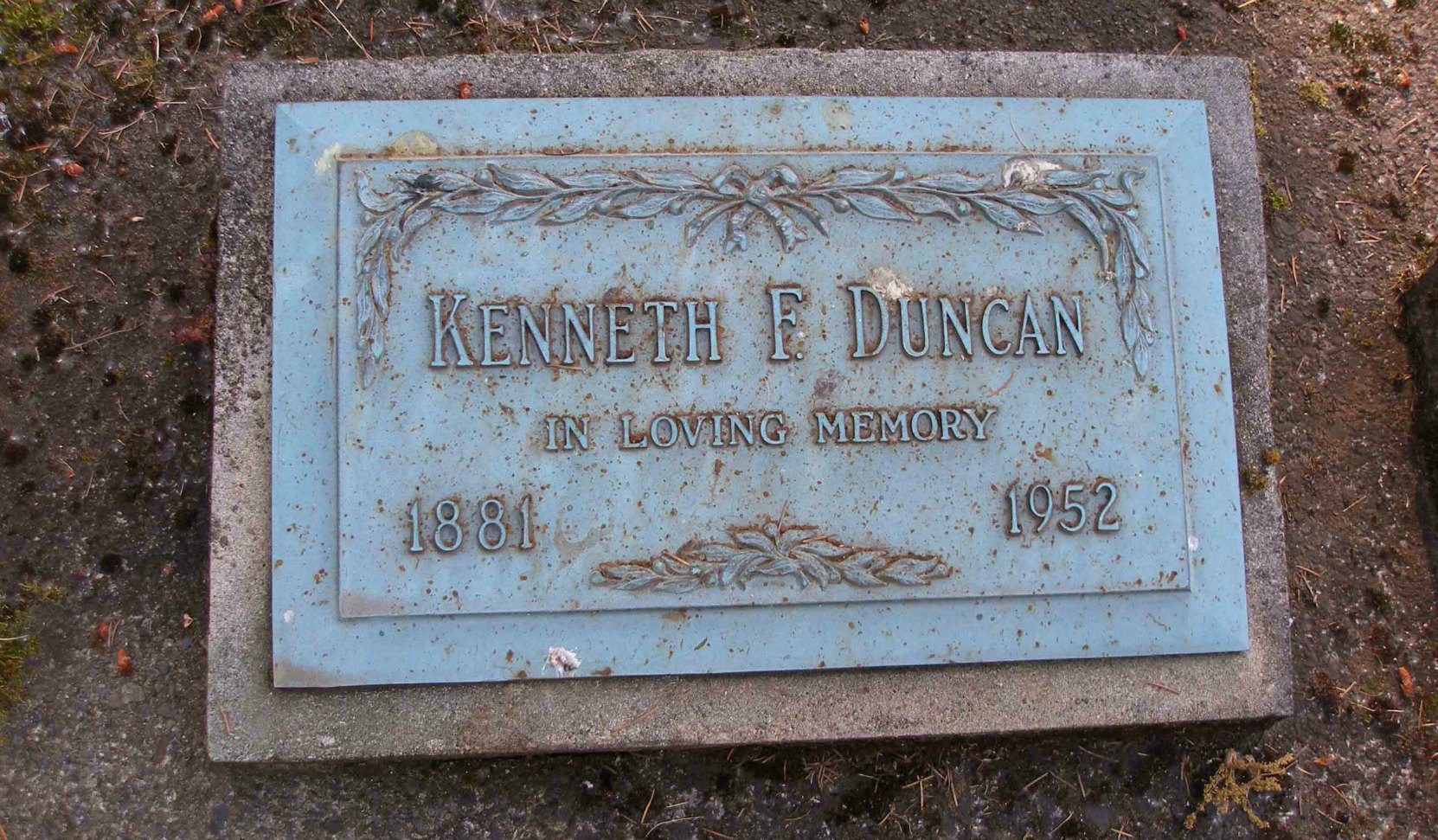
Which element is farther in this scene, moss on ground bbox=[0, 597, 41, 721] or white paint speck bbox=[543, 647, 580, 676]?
moss on ground bbox=[0, 597, 41, 721]

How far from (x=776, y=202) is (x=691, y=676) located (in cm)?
141

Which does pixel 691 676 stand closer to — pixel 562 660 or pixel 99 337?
pixel 562 660

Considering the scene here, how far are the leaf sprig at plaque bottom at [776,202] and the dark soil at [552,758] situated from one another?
2.21 feet

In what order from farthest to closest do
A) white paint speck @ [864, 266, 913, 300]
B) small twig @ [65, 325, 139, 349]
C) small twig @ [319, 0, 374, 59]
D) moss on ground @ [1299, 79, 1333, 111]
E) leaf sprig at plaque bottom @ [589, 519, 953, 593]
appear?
moss on ground @ [1299, 79, 1333, 111], small twig @ [319, 0, 374, 59], small twig @ [65, 325, 139, 349], white paint speck @ [864, 266, 913, 300], leaf sprig at plaque bottom @ [589, 519, 953, 593]

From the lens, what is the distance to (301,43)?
2.87 metres

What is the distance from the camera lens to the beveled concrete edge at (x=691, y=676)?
245 cm

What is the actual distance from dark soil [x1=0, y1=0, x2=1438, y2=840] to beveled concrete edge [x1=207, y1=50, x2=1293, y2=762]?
230mm

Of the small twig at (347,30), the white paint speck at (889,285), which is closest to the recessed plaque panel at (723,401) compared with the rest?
the white paint speck at (889,285)

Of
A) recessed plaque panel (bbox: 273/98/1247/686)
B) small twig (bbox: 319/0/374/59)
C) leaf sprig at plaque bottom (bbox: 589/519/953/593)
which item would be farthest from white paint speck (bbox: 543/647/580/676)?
small twig (bbox: 319/0/374/59)

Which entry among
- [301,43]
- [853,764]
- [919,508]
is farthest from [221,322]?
[853,764]

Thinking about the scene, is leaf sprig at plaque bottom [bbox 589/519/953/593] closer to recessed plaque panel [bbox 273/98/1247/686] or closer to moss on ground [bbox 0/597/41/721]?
recessed plaque panel [bbox 273/98/1247/686]

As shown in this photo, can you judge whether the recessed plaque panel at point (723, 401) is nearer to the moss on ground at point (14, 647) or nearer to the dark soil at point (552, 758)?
the dark soil at point (552, 758)

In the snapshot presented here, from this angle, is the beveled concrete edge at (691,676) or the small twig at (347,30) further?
the small twig at (347,30)

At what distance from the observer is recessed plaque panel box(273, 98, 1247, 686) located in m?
2.44
